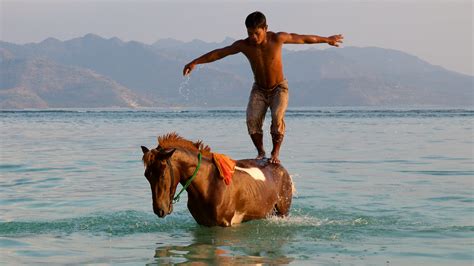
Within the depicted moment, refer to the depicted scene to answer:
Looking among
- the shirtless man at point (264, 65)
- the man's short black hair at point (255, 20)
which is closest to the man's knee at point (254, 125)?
the shirtless man at point (264, 65)

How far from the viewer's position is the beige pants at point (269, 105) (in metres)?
14.5

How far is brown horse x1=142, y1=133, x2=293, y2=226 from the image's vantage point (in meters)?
12.0

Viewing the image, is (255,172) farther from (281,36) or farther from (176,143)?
(281,36)

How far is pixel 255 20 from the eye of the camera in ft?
44.8

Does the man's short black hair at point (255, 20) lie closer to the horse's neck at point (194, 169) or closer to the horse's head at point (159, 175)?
the horse's neck at point (194, 169)

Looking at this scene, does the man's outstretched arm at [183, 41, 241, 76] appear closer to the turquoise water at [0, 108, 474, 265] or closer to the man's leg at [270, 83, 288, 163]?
the man's leg at [270, 83, 288, 163]

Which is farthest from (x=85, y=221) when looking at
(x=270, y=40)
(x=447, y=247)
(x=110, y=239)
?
(x=447, y=247)

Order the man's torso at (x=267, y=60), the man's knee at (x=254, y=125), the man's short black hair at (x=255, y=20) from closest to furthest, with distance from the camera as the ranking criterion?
the man's short black hair at (x=255, y=20) < the man's torso at (x=267, y=60) < the man's knee at (x=254, y=125)

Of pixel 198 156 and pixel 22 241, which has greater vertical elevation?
pixel 198 156

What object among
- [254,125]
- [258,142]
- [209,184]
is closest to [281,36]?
[254,125]

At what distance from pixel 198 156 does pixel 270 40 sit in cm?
251

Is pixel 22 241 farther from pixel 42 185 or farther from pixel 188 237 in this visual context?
pixel 42 185

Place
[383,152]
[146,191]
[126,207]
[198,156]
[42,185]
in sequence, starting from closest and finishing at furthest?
[198,156]
[126,207]
[146,191]
[42,185]
[383,152]

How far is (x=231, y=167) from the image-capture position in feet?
43.1
